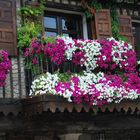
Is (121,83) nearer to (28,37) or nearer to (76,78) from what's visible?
(76,78)

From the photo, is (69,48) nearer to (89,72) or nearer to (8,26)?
(89,72)

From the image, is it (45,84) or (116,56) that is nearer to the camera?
(45,84)

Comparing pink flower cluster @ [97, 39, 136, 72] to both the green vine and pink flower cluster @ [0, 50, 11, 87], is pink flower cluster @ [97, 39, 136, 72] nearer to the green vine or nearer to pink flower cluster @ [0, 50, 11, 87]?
the green vine

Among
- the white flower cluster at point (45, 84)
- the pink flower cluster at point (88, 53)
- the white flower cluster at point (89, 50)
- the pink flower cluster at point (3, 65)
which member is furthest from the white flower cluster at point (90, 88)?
the pink flower cluster at point (3, 65)

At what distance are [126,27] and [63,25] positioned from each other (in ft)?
5.16

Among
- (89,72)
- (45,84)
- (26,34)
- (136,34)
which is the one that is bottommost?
(45,84)

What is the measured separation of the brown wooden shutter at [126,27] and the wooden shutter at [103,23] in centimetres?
54

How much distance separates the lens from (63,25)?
1159 centimetres

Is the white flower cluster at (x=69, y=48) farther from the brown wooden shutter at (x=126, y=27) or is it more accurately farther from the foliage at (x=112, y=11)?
the brown wooden shutter at (x=126, y=27)

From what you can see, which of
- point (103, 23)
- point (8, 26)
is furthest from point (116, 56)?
point (8, 26)

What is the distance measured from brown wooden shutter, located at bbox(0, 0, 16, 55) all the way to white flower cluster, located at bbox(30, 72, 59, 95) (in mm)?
1040

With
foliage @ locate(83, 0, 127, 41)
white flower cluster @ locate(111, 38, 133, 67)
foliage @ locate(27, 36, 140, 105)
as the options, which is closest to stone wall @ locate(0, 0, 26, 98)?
foliage @ locate(27, 36, 140, 105)

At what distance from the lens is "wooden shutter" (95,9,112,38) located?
11.1 meters

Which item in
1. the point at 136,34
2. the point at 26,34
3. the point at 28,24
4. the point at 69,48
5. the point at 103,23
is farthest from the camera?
the point at 136,34
